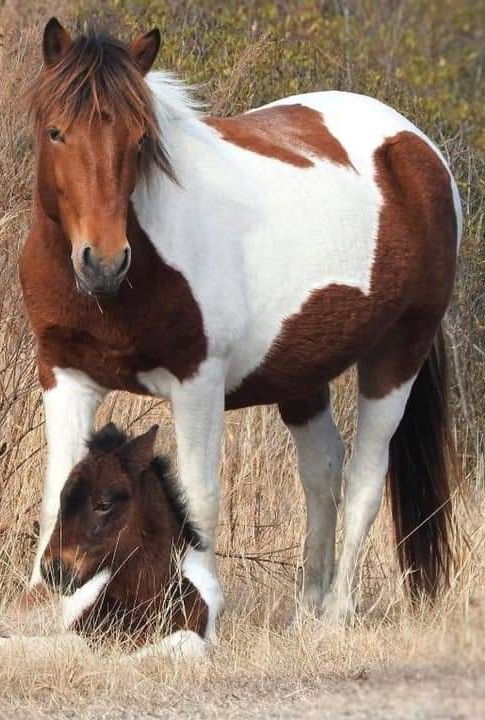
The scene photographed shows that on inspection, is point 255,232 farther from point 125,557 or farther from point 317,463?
point 317,463

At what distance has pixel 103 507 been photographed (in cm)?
563

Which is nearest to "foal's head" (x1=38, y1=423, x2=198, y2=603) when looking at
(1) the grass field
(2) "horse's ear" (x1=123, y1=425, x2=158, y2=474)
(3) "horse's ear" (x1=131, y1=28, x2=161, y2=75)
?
(2) "horse's ear" (x1=123, y1=425, x2=158, y2=474)

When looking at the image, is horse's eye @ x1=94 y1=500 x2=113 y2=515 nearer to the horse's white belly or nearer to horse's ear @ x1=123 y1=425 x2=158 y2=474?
horse's ear @ x1=123 y1=425 x2=158 y2=474

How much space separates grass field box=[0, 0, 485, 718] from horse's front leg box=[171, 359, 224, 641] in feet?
0.85

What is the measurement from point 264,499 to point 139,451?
218 cm

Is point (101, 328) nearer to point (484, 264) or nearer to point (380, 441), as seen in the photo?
point (380, 441)

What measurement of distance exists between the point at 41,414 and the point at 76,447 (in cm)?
177

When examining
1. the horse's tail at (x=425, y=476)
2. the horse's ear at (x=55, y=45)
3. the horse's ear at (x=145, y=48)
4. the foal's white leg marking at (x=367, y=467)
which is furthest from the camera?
the horse's tail at (x=425, y=476)

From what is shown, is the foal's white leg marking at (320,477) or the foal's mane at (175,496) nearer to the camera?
the foal's mane at (175,496)

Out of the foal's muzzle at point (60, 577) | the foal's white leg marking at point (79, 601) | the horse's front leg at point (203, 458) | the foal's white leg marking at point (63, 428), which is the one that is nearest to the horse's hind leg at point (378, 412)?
the horse's front leg at point (203, 458)

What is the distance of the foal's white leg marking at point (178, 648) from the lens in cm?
539

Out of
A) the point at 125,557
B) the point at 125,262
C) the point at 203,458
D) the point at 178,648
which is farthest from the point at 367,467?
the point at 125,262

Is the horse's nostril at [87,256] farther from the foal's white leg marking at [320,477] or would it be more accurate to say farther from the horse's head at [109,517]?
the foal's white leg marking at [320,477]

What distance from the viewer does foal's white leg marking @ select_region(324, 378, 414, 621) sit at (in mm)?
6887
